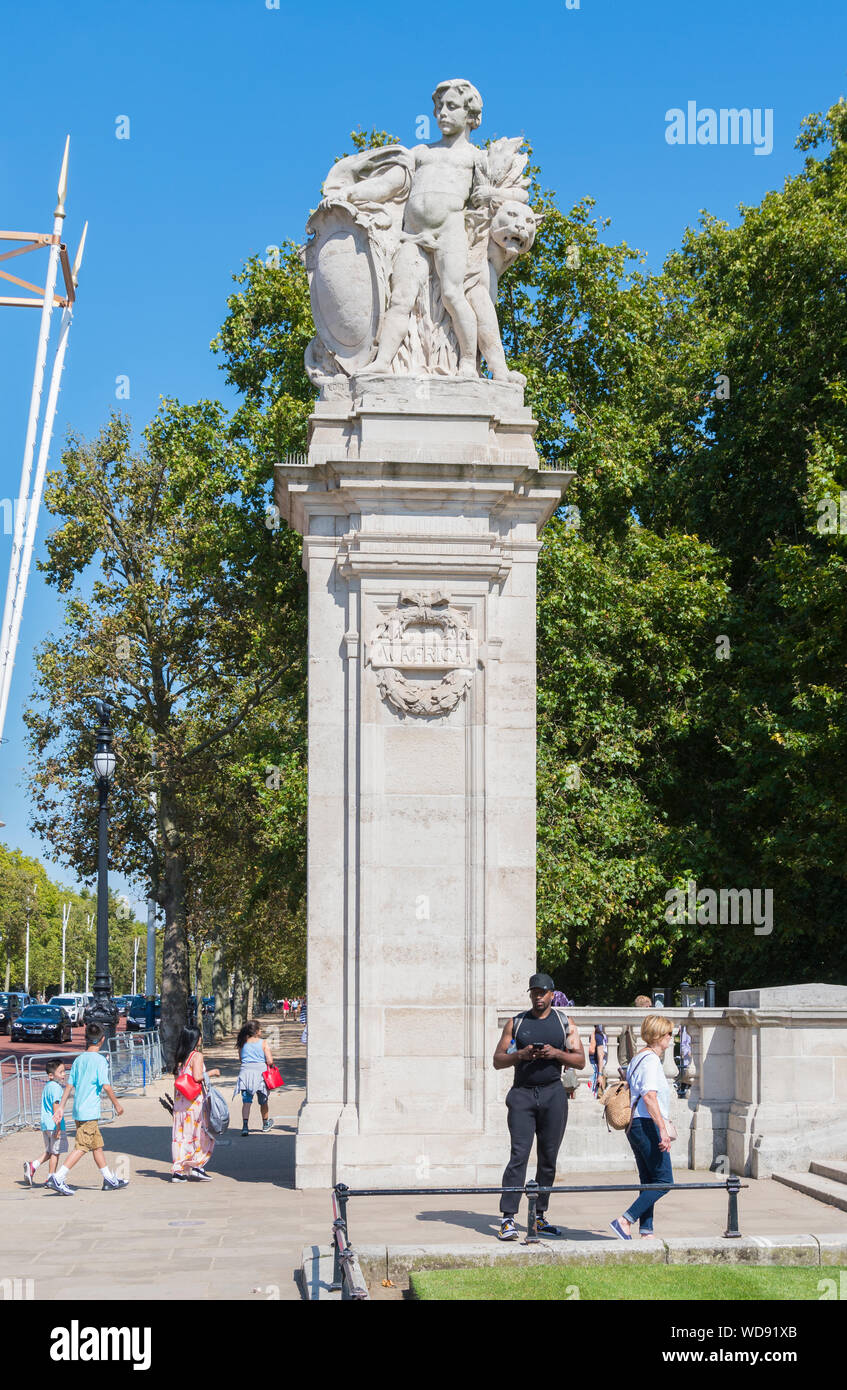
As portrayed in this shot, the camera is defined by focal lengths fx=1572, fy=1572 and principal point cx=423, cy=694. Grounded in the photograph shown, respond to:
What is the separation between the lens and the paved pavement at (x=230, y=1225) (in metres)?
10.0

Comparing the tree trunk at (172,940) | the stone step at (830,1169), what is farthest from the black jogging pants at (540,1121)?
the tree trunk at (172,940)

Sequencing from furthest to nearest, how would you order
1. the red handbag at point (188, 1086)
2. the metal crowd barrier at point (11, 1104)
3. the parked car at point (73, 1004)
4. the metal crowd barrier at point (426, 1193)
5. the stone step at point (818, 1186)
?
1. the parked car at point (73, 1004)
2. the metal crowd barrier at point (11, 1104)
3. the red handbag at point (188, 1086)
4. the stone step at point (818, 1186)
5. the metal crowd barrier at point (426, 1193)

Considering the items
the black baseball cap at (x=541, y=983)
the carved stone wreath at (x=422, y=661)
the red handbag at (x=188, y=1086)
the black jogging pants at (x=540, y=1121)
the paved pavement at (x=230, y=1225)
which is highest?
the carved stone wreath at (x=422, y=661)

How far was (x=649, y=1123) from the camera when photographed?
10.8m

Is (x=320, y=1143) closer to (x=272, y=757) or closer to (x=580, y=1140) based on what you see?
(x=580, y=1140)

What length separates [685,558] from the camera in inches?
1180

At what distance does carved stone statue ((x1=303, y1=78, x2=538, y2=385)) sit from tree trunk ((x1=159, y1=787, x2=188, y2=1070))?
25.0 meters

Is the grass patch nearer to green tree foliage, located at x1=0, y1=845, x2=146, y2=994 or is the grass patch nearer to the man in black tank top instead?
the man in black tank top

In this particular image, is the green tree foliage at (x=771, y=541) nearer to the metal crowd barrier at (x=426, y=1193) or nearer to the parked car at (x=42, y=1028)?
the metal crowd barrier at (x=426, y=1193)

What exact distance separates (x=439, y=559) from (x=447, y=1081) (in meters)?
4.80

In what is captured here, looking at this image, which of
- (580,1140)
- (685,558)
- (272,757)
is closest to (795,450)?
(685,558)

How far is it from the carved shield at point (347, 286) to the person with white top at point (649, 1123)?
25.0ft

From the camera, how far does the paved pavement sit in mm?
10000
